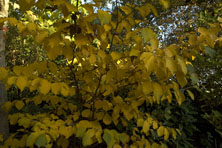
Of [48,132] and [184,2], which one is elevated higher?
[184,2]

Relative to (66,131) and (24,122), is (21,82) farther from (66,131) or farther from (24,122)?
(24,122)

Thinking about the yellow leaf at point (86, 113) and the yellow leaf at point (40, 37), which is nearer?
the yellow leaf at point (40, 37)

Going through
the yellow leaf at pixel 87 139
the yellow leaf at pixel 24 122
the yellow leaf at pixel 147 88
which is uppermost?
the yellow leaf at pixel 147 88

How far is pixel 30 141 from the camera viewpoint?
1016 mm

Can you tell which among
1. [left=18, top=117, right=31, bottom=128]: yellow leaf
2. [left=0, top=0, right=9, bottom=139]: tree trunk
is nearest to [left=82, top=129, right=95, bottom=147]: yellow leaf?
[left=18, top=117, right=31, bottom=128]: yellow leaf

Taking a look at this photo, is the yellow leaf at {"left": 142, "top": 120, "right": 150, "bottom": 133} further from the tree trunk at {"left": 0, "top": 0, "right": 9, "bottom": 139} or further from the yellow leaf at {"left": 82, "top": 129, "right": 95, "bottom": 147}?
the tree trunk at {"left": 0, "top": 0, "right": 9, "bottom": 139}

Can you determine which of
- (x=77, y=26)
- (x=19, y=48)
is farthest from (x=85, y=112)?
(x=19, y=48)

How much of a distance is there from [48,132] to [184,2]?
505cm

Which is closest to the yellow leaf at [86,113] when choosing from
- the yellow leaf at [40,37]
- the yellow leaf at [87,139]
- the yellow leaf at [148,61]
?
the yellow leaf at [87,139]

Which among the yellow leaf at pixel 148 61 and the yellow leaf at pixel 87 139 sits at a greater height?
the yellow leaf at pixel 148 61

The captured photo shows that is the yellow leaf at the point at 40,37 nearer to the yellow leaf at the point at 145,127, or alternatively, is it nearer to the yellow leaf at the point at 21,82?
the yellow leaf at the point at 21,82

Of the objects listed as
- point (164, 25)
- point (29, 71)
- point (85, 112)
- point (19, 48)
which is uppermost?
point (164, 25)

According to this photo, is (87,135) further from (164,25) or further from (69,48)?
(164,25)

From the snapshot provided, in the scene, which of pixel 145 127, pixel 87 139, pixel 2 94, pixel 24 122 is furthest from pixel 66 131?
pixel 2 94
